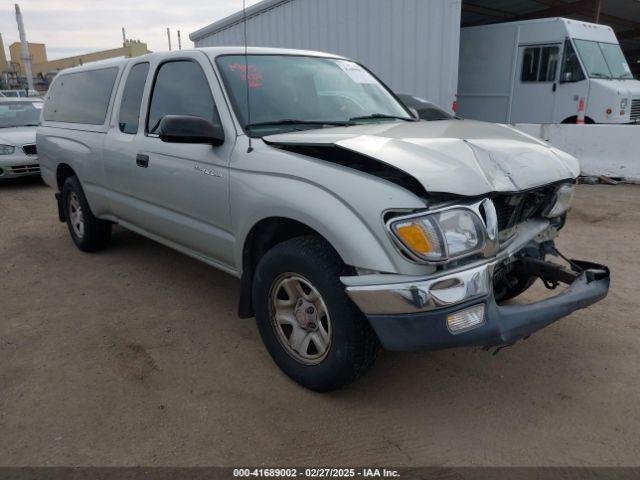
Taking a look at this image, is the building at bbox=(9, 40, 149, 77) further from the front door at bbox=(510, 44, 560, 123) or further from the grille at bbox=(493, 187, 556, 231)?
the grille at bbox=(493, 187, 556, 231)

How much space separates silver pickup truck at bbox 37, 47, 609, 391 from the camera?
2250 mm

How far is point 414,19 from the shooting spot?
9453 mm

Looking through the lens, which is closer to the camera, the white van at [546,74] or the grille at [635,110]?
the white van at [546,74]

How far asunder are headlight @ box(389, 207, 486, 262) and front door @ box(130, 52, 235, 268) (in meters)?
1.30

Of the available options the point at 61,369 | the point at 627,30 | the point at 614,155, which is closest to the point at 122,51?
the point at 627,30

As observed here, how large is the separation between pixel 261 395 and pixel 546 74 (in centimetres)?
1071

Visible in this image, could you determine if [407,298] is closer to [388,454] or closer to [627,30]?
[388,454]

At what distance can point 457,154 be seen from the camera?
8.04ft

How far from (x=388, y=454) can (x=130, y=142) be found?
3.02m

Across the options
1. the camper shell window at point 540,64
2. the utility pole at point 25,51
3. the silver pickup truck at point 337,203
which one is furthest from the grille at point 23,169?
the utility pole at point 25,51

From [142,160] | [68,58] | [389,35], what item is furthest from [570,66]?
[68,58]

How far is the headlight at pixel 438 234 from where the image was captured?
2.20 meters

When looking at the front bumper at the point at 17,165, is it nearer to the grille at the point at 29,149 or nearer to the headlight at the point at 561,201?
the grille at the point at 29,149

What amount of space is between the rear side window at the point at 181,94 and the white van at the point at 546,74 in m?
9.64
